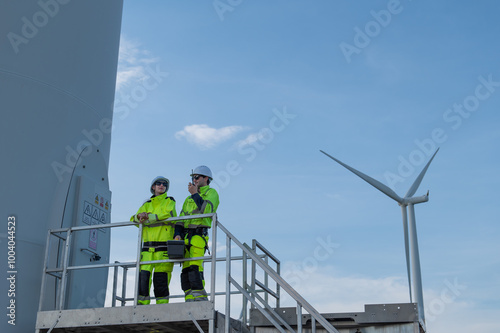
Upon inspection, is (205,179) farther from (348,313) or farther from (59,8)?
(59,8)

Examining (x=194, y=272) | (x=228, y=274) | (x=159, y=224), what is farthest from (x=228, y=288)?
(x=159, y=224)

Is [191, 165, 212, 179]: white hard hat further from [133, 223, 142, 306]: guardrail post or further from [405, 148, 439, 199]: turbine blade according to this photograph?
[405, 148, 439, 199]: turbine blade

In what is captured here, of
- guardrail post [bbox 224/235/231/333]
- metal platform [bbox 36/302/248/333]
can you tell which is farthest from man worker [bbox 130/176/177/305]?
guardrail post [bbox 224/235/231/333]

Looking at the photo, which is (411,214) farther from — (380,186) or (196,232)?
(196,232)

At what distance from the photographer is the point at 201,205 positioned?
28.3ft

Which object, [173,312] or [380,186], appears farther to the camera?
[380,186]

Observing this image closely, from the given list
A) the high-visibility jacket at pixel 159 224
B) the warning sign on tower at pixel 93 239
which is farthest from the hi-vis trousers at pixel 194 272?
the warning sign on tower at pixel 93 239

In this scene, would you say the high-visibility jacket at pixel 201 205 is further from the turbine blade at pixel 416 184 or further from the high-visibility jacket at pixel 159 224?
the turbine blade at pixel 416 184

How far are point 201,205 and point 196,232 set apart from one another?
1.26ft

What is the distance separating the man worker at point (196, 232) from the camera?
8.27 metres

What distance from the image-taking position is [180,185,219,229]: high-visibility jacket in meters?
8.58

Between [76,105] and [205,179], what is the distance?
2.57 m

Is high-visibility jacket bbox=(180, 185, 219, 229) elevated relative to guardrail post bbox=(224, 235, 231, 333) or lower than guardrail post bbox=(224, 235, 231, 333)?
elevated

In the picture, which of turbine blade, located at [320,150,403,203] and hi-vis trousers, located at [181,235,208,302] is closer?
hi-vis trousers, located at [181,235,208,302]
